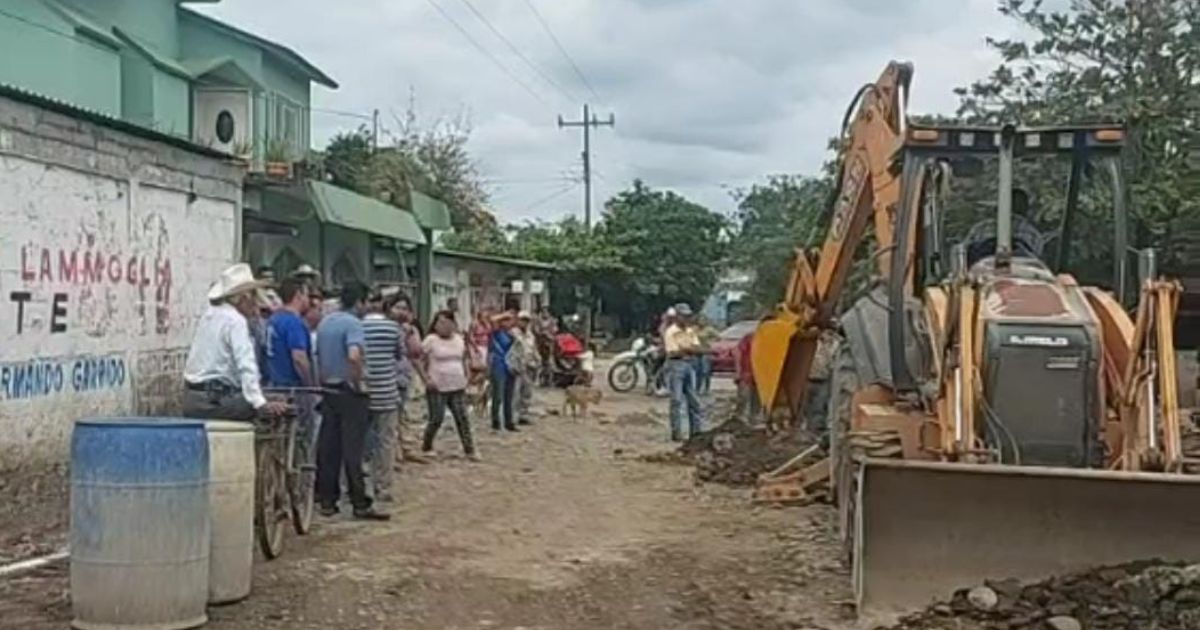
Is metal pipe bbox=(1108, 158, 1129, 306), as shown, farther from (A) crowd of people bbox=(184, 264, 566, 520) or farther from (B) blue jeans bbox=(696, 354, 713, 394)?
(B) blue jeans bbox=(696, 354, 713, 394)

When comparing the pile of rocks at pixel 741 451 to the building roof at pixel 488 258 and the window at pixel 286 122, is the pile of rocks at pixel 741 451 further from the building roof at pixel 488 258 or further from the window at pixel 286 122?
the building roof at pixel 488 258

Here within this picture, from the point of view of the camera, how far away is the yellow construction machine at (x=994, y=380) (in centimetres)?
808

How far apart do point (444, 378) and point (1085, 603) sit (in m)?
10.0

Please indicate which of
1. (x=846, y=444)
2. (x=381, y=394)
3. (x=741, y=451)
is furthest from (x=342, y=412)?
(x=741, y=451)

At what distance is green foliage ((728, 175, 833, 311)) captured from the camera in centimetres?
3822

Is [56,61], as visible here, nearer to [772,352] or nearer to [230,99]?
[230,99]

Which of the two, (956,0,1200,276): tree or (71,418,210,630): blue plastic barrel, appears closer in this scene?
(71,418,210,630): blue plastic barrel

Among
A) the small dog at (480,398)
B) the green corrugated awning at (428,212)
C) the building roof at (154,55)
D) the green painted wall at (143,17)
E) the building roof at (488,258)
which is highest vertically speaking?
the green painted wall at (143,17)

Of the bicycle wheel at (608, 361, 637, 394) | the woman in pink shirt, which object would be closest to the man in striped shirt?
the woman in pink shirt

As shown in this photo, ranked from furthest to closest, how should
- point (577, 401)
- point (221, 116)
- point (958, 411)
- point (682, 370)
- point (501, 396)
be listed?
point (221, 116)
point (577, 401)
point (501, 396)
point (682, 370)
point (958, 411)

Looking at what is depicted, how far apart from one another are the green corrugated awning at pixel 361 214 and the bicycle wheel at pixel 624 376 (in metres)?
5.87

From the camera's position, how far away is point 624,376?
33.0 meters

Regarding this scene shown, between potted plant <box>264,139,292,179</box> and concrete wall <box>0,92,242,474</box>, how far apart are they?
4719 mm

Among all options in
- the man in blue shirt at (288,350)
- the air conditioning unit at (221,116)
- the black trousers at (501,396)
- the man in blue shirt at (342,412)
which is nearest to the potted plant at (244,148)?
the air conditioning unit at (221,116)
